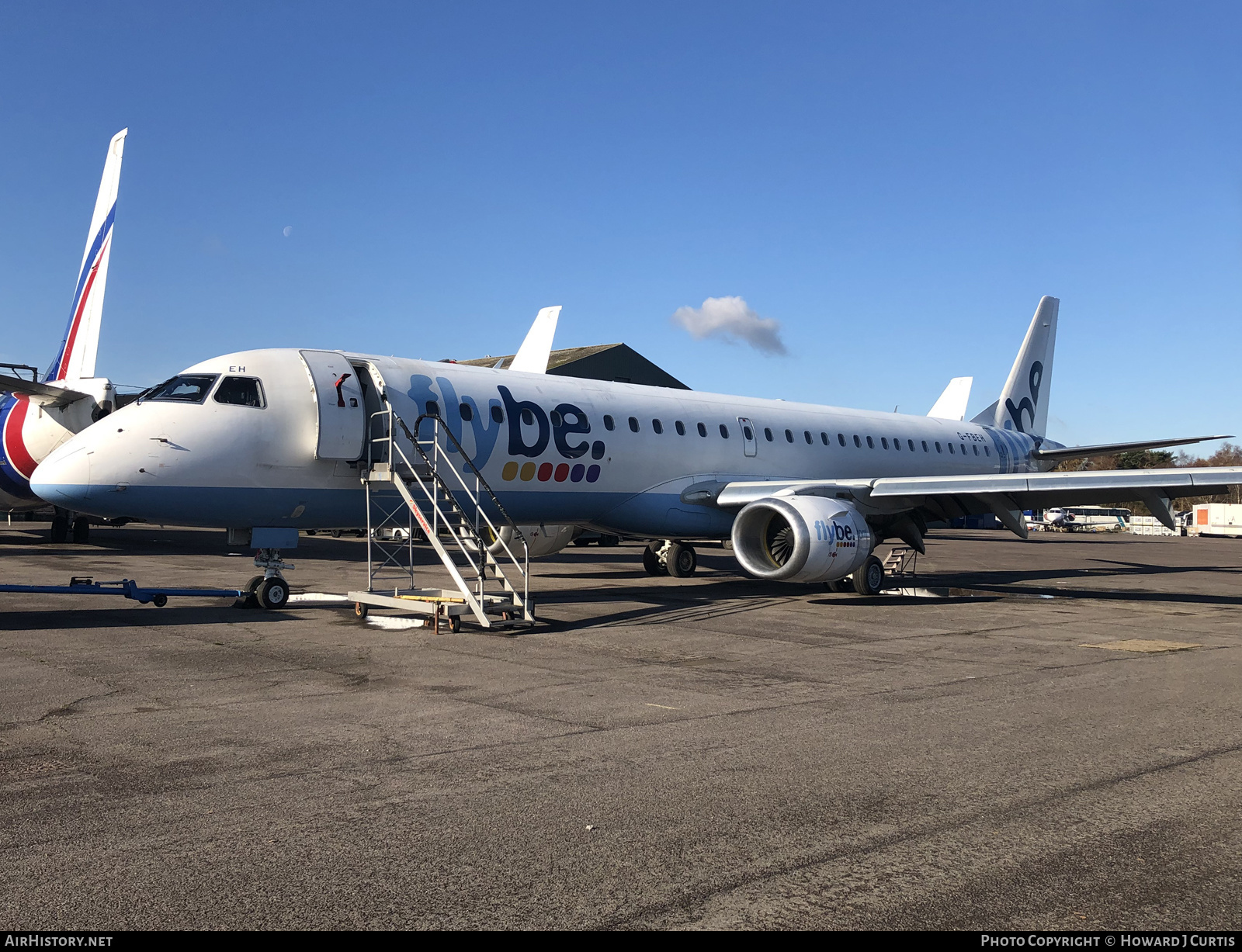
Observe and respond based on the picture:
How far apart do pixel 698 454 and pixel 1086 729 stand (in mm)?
12222

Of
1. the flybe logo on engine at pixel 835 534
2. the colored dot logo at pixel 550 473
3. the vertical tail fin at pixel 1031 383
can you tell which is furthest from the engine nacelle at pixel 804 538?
the vertical tail fin at pixel 1031 383

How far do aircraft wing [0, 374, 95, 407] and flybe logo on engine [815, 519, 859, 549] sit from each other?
1818 cm

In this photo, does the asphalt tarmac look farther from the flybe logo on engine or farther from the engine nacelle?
the flybe logo on engine

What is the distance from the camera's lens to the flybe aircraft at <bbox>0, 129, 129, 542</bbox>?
24.0 m

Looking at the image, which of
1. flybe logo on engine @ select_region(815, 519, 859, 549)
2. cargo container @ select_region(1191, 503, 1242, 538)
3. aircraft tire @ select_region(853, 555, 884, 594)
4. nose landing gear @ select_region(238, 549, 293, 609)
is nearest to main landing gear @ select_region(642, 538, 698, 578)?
aircraft tire @ select_region(853, 555, 884, 594)

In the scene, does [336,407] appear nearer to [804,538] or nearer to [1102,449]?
[804,538]

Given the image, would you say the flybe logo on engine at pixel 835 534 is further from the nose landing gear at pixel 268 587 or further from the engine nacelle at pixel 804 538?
the nose landing gear at pixel 268 587

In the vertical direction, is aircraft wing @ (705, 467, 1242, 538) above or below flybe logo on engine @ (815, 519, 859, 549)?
above

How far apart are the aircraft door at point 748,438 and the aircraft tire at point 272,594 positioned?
9.56 meters

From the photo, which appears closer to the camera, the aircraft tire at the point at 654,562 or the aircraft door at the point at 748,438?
the aircraft door at the point at 748,438

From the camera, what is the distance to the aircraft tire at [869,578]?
1750 cm

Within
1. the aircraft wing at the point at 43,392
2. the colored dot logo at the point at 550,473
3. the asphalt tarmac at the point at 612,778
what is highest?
the aircraft wing at the point at 43,392

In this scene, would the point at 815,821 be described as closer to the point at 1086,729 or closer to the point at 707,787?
the point at 707,787

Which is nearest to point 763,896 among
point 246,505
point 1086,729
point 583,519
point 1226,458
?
point 1086,729
